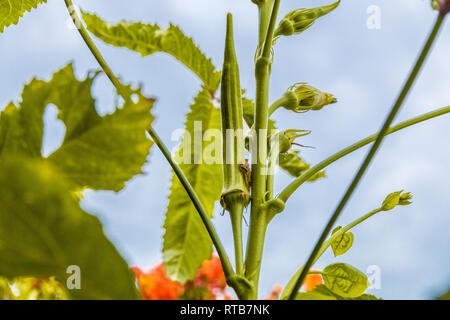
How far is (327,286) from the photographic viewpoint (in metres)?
0.51

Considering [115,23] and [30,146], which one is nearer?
[30,146]

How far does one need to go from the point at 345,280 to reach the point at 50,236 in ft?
1.18

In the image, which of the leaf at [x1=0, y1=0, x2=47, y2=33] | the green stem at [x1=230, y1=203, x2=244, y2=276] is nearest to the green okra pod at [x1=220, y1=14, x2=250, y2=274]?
the green stem at [x1=230, y1=203, x2=244, y2=276]

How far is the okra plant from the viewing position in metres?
0.23

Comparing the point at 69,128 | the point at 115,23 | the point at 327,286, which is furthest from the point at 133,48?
the point at 327,286

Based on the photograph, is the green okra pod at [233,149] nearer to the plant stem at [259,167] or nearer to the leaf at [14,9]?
the plant stem at [259,167]

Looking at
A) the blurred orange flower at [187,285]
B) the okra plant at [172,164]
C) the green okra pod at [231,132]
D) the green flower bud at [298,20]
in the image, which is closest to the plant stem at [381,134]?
the okra plant at [172,164]

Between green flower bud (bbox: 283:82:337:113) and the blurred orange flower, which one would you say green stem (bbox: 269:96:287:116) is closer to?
green flower bud (bbox: 283:82:337:113)

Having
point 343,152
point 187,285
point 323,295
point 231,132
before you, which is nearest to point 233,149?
point 231,132

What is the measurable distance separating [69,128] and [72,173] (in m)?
0.03

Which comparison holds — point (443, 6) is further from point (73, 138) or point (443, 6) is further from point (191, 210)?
point (191, 210)

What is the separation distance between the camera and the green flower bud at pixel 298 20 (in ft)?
1.64

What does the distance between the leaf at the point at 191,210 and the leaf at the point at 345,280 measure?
7.6 inches
